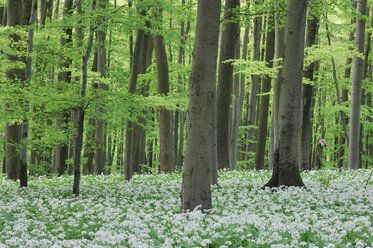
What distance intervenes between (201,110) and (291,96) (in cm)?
342

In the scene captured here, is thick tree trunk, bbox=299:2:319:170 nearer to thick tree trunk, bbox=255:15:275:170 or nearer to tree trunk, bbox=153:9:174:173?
thick tree trunk, bbox=255:15:275:170

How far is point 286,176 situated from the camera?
903 centimetres

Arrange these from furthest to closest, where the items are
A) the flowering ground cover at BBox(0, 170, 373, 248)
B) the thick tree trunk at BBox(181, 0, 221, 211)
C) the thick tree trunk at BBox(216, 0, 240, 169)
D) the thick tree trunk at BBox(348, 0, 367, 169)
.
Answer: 1. the thick tree trunk at BBox(348, 0, 367, 169)
2. the thick tree trunk at BBox(216, 0, 240, 169)
3. the thick tree trunk at BBox(181, 0, 221, 211)
4. the flowering ground cover at BBox(0, 170, 373, 248)

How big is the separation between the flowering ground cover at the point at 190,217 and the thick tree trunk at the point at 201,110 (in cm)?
50

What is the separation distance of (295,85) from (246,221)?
Answer: 15.5 feet

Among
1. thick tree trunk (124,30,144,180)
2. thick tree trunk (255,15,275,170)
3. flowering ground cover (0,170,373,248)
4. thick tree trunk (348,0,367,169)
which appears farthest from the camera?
thick tree trunk (255,15,275,170)

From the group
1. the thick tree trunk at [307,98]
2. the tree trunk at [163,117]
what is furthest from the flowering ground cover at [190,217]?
the tree trunk at [163,117]

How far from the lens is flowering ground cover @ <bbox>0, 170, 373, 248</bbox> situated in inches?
178

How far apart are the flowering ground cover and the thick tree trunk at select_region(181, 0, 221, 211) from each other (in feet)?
1.63

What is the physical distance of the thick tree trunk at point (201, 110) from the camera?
6.58m

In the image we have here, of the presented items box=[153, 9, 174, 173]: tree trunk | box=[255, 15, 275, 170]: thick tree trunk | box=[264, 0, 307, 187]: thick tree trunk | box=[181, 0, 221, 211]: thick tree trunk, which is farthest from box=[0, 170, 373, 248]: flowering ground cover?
box=[255, 15, 275, 170]: thick tree trunk

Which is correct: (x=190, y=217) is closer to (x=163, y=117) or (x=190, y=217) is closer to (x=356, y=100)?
(x=163, y=117)

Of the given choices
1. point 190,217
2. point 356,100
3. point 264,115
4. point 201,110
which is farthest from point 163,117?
point 190,217

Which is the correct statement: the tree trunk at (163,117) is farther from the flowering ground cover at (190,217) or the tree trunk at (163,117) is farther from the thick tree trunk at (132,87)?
the thick tree trunk at (132,87)
